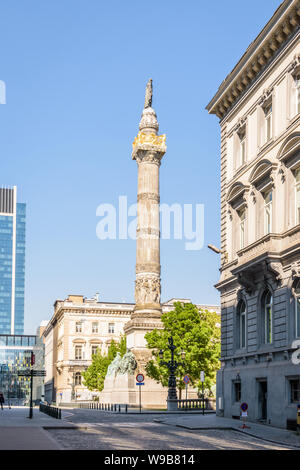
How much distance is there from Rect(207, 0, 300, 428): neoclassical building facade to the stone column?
41.7 m

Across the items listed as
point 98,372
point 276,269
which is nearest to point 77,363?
point 98,372

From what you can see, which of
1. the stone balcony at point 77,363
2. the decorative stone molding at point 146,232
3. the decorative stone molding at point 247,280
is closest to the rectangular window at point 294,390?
the decorative stone molding at point 247,280

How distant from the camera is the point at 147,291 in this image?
8588 cm

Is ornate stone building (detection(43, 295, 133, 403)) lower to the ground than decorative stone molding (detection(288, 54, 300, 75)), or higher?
lower

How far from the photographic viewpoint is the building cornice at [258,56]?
3319cm

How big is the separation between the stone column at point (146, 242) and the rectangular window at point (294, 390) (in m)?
50.0

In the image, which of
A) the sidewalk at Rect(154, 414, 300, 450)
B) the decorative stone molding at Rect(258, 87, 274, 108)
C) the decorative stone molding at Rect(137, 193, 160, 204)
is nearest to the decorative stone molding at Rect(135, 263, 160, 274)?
the decorative stone molding at Rect(137, 193, 160, 204)

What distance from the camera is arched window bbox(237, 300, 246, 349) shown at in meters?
39.3

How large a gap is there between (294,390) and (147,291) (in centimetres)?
5430

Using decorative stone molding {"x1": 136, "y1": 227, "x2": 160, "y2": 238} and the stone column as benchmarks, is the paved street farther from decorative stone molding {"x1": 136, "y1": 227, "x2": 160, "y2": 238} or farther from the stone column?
decorative stone molding {"x1": 136, "y1": 227, "x2": 160, "y2": 238}

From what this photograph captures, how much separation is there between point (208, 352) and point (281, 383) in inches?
1392

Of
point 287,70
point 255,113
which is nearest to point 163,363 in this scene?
point 255,113

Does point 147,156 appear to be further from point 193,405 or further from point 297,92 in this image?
point 297,92

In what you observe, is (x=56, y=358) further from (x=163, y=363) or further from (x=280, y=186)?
(x=280, y=186)
